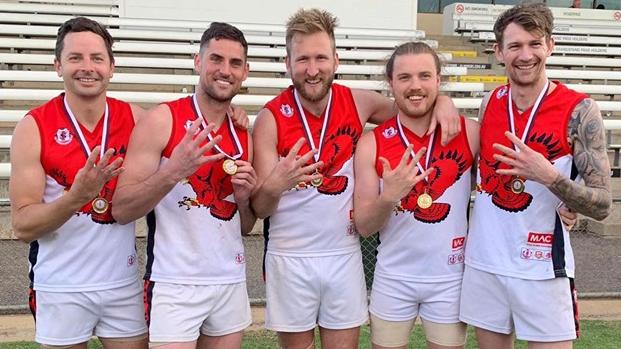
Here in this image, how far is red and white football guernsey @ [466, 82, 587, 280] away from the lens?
2.83m

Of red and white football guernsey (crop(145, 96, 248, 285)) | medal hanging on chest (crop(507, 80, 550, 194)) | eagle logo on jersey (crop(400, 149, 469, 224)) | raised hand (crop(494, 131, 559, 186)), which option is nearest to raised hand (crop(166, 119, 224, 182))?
red and white football guernsey (crop(145, 96, 248, 285))

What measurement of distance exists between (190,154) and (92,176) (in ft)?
1.30

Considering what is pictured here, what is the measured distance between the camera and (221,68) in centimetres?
293

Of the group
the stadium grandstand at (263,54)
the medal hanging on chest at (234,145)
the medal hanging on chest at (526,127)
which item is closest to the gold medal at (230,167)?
the medal hanging on chest at (234,145)

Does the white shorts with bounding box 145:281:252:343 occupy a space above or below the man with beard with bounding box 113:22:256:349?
below

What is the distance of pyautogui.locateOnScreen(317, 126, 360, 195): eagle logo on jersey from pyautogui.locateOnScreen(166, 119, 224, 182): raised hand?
2.18 ft

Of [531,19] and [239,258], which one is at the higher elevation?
[531,19]

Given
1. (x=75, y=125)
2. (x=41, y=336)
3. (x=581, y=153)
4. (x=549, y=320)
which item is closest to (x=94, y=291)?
(x=41, y=336)

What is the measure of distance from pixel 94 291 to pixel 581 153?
88.6 inches

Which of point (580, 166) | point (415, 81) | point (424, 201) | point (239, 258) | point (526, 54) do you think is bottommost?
point (239, 258)

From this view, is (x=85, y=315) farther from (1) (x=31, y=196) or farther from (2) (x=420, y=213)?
(2) (x=420, y=213)

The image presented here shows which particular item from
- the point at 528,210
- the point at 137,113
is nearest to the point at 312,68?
the point at 137,113

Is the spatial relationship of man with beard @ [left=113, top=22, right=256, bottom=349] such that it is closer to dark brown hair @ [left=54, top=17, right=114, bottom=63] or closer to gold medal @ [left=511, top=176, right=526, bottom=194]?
dark brown hair @ [left=54, top=17, right=114, bottom=63]

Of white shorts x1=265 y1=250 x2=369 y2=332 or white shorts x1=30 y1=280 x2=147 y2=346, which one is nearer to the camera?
white shorts x1=30 y1=280 x2=147 y2=346
